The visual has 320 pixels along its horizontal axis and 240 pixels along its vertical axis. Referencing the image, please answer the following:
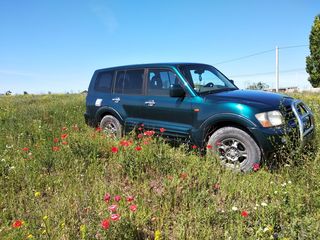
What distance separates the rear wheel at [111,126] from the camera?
7.51 m

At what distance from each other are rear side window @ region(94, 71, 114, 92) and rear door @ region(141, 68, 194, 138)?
1375 millimetres

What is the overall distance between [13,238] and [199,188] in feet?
7.17

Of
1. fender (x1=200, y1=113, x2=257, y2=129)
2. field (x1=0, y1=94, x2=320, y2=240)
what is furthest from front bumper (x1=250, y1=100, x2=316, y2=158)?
field (x1=0, y1=94, x2=320, y2=240)

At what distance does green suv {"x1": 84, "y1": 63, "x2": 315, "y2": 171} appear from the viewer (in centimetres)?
509

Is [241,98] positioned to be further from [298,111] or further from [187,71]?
[187,71]

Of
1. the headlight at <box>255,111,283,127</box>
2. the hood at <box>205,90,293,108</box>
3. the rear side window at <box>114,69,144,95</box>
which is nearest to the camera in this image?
the headlight at <box>255,111,283,127</box>

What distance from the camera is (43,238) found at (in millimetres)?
3041

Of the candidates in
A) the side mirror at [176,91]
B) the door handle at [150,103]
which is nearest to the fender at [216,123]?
the side mirror at [176,91]

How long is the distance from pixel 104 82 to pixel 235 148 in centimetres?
414

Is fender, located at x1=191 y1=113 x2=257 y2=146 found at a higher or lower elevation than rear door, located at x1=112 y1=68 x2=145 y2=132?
lower

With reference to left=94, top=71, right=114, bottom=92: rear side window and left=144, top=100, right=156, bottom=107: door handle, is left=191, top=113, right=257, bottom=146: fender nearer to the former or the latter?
left=144, top=100, right=156, bottom=107: door handle

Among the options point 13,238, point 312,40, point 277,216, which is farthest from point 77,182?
point 312,40

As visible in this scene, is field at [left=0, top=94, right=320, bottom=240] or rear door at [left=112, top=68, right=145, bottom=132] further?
rear door at [left=112, top=68, right=145, bottom=132]

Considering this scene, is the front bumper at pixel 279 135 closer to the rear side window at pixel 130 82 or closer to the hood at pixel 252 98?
the hood at pixel 252 98
